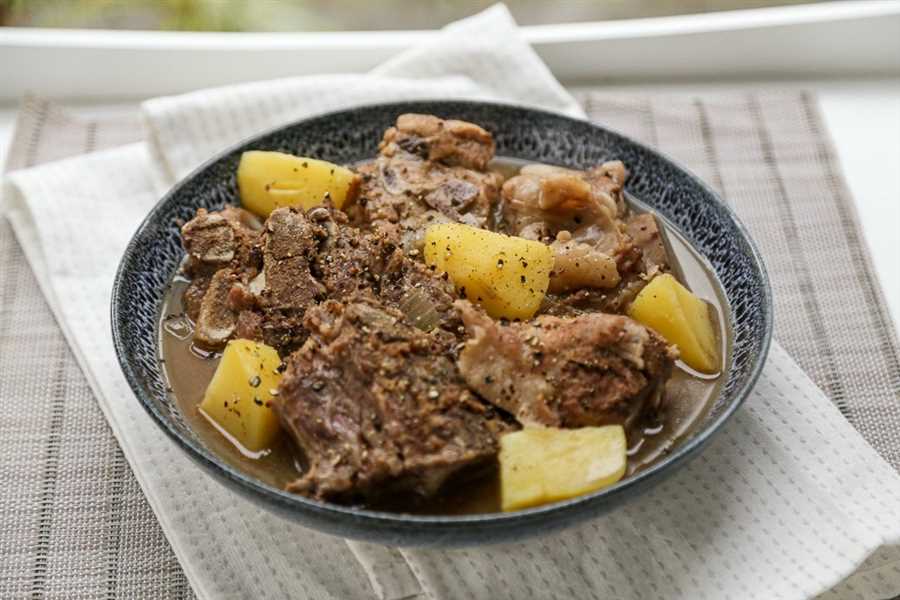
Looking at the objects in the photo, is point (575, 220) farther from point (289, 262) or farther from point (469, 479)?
point (469, 479)

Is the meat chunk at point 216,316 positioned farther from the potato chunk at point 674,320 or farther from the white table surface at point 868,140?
the white table surface at point 868,140

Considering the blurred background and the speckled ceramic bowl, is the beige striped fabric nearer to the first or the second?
the speckled ceramic bowl

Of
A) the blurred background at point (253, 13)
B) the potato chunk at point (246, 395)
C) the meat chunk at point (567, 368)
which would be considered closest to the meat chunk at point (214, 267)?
the potato chunk at point (246, 395)

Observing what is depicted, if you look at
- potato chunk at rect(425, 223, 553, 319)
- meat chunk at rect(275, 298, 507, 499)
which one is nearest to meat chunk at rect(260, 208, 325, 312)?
meat chunk at rect(275, 298, 507, 499)

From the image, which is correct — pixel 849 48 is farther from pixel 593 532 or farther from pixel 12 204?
pixel 12 204

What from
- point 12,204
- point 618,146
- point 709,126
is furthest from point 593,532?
point 12,204
